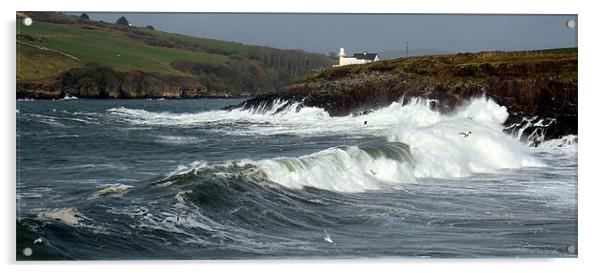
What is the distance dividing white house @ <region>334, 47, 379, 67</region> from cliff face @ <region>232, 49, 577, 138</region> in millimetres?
52

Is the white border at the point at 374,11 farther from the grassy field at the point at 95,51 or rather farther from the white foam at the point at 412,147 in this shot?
the white foam at the point at 412,147

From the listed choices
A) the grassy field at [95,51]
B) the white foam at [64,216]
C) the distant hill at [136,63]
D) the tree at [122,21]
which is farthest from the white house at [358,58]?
the white foam at [64,216]

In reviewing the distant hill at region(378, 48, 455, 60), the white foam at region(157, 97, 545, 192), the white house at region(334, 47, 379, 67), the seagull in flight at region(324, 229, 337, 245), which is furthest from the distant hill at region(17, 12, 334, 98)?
the seagull in flight at region(324, 229, 337, 245)

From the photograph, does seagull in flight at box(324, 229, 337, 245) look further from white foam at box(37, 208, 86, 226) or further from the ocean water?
white foam at box(37, 208, 86, 226)

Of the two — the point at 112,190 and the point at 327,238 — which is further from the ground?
the point at 112,190

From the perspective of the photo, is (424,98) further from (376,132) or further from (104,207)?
(104,207)

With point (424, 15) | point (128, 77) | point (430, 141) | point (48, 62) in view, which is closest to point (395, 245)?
point (430, 141)

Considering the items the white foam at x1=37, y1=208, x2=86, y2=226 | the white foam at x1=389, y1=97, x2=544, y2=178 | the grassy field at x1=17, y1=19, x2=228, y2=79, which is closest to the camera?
the white foam at x1=37, y1=208, x2=86, y2=226

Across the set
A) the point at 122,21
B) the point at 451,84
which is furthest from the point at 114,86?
the point at 451,84

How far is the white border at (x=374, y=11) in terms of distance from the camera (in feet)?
19.8

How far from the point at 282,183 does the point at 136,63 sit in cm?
152

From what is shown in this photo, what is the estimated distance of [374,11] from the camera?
6.50 m

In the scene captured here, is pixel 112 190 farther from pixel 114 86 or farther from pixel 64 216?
pixel 114 86

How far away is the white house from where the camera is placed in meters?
6.82
